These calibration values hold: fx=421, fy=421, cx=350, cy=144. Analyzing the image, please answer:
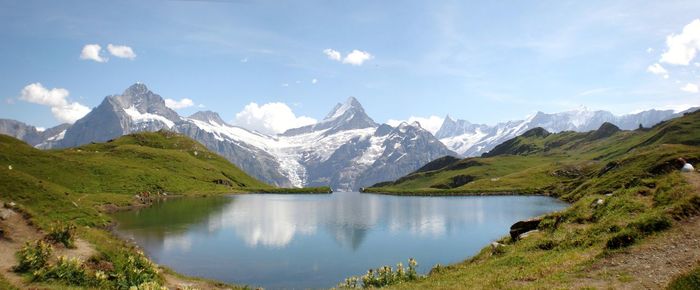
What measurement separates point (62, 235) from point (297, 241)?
37481 mm

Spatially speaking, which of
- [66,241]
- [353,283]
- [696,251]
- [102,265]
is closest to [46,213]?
[66,241]

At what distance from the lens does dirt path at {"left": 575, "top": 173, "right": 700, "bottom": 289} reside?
858 inches

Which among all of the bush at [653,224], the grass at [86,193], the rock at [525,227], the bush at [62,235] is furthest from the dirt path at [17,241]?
A: the bush at [653,224]

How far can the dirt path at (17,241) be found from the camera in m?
30.8

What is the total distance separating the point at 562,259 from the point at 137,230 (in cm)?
6879

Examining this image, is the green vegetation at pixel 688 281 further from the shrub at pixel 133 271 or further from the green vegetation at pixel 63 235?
the green vegetation at pixel 63 235

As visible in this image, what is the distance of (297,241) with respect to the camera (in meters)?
69.2

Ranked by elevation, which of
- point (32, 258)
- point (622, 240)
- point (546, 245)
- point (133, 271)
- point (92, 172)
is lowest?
point (133, 271)

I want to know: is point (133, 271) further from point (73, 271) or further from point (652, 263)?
point (652, 263)

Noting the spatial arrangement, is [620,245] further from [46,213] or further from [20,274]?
[46,213]

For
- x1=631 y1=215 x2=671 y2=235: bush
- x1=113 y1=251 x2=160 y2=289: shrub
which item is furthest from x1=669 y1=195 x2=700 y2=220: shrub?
x1=113 y1=251 x2=160 y2=289: shrub

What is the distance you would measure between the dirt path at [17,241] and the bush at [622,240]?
3822cm

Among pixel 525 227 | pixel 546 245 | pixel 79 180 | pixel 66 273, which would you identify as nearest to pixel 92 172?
pixel 79 180

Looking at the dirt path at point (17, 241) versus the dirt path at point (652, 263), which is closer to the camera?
the dirt path at point (652, 263)
